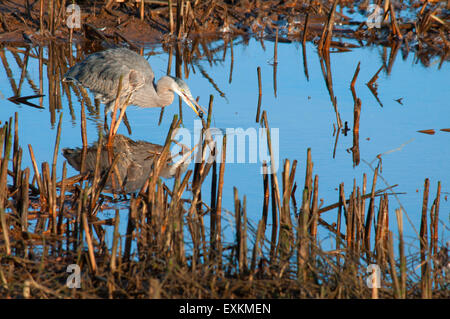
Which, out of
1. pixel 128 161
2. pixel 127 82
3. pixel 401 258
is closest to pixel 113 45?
pixel 127 82

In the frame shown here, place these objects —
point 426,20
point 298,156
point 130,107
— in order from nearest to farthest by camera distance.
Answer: point 298,156 < point 130,107 < point 426,20

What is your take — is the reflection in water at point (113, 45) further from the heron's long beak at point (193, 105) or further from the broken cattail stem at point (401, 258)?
the broken cattail stem at point (401, 258)

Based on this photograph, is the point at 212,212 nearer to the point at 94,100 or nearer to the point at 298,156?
the point at 298,156

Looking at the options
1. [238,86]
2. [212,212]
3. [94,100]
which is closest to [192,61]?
[238,86]

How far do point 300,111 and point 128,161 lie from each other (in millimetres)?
2579

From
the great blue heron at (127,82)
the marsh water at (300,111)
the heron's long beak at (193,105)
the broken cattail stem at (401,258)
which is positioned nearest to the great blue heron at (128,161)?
the marsh water at (300,111)

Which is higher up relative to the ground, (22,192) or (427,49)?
(427,49)

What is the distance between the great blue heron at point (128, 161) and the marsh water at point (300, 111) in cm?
16

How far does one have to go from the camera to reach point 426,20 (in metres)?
11.5

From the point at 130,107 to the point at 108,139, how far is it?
6.14 feet

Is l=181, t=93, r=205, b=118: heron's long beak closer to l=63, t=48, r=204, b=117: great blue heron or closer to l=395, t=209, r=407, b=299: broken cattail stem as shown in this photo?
l=63, t=48, r=204, b=117: great blue heron

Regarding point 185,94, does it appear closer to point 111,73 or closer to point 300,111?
point 111,73

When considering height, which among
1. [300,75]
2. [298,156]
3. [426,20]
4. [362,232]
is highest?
[426,20]

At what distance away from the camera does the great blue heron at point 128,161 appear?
5.71 m
